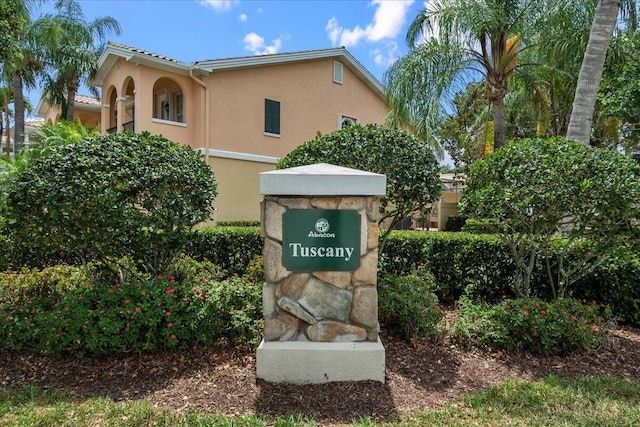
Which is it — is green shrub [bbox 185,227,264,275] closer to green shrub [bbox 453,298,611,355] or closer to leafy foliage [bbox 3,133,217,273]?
leafy foliage [bbox 3,133,217,273]

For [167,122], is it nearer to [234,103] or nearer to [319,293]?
[234,103]

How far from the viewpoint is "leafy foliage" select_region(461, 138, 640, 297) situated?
185 inches

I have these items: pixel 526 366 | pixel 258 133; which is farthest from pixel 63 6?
pixel 526 366

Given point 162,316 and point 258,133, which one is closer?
point 162,316

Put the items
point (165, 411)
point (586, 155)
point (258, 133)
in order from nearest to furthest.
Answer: point (165, 411) < point (586, 155) < point (258, 133)

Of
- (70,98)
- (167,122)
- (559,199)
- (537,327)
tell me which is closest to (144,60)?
(167,122)

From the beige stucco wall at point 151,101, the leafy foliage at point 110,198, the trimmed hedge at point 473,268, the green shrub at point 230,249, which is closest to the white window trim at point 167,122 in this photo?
the beige stucco wall at point 151,101

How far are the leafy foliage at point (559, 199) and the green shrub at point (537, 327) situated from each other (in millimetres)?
693

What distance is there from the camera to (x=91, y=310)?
14.5 feet

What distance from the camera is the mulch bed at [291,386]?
11.6 feet

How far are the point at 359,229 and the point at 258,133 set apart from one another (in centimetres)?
1297

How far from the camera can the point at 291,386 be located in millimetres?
3783

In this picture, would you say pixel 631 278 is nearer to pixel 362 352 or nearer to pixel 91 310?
pixel 362 352

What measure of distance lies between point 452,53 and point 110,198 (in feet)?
30.4
